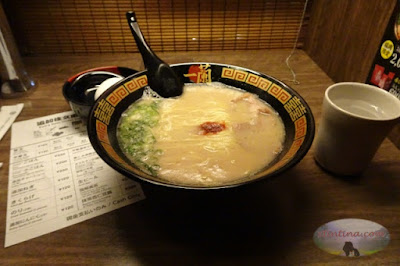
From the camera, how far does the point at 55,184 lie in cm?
102

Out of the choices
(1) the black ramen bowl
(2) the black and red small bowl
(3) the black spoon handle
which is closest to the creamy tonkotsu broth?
(1) the black ramen bowl

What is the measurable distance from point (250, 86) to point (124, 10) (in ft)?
3.25

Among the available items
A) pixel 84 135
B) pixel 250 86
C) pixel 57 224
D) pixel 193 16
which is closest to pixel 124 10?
pixel 193 16

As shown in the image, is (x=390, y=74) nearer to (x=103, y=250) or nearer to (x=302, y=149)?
(x=302, y=149)

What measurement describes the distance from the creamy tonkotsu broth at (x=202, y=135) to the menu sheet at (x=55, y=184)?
16 cm

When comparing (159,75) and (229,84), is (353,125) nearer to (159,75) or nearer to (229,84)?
(229,84)

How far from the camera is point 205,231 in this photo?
2.85 feet

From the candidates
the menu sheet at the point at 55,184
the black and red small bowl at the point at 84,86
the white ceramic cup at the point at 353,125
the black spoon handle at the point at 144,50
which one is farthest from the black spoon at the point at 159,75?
the white ceramic cup at the point at 353,125

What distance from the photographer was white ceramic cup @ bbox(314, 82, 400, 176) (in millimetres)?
916

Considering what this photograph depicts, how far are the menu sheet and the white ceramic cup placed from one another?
654 millimetres

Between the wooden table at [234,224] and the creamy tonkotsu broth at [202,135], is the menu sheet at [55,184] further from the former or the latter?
the creamy tonkotsu broth at [202,135]

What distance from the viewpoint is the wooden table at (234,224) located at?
31.7 inches

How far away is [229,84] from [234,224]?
1.90 feet

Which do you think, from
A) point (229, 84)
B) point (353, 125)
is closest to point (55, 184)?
point (229, 84)
